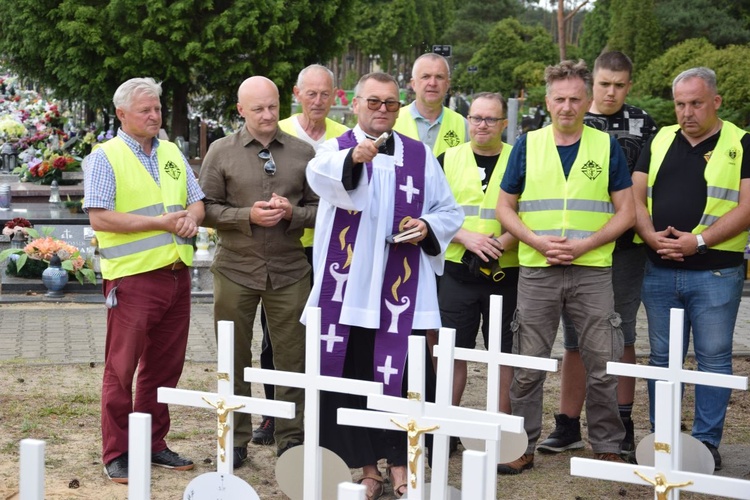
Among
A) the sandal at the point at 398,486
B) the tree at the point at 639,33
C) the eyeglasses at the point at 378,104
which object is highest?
the tree at the point at 639,33

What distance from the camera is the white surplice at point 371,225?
5117 mm

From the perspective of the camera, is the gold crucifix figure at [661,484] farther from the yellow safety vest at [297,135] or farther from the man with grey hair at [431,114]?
the man with grey hair at [431,114]

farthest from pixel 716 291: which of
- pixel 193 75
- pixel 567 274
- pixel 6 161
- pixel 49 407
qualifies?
pixel 193 75

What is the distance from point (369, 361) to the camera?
538cm

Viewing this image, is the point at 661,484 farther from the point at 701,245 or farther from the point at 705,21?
the point at 705,21

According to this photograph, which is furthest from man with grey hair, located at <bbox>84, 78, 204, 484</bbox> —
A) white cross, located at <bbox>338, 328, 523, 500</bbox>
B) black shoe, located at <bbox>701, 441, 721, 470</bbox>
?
black shoe, located at <bbox>701, 441, 721, 470</bbox>

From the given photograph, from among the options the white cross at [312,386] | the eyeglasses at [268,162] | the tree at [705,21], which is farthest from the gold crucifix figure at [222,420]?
the tree at [705,21]

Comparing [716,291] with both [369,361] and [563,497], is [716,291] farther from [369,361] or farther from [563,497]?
[369,361]

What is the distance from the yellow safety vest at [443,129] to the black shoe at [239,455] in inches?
79.5

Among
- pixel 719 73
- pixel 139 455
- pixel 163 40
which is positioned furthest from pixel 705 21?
pixel 139 455

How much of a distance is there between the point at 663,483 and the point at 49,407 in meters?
4.20

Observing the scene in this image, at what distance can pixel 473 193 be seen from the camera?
20.0 ft

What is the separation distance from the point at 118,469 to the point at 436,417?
2184 millimetres

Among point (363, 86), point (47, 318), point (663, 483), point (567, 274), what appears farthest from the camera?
point (47, 318)
